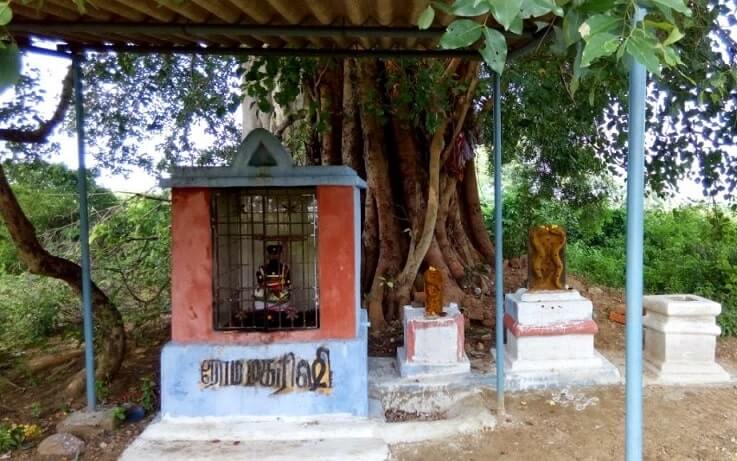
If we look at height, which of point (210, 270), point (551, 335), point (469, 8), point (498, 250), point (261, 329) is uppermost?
point (469, 8)

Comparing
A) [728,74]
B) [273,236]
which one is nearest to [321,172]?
[273,236]

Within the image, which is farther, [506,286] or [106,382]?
[506,286]

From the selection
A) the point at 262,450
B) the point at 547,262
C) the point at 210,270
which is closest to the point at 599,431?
the point at 547,262

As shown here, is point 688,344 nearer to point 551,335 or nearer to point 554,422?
point 551,335

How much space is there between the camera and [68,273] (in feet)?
15.2

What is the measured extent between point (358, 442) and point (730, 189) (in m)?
4.67

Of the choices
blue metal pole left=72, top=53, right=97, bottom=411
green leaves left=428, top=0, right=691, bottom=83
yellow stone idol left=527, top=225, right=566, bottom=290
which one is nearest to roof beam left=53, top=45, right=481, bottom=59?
blue metal pole left=72, top=53, right=97, bottom=411

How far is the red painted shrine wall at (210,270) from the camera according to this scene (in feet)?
12.4

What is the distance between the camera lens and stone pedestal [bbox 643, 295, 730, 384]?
15.1ft

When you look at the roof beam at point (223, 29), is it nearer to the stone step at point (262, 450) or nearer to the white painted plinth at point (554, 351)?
the stone step at point (262, 450)

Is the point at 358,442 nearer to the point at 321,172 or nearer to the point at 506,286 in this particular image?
the point at 321,172

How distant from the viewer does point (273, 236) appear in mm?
4430

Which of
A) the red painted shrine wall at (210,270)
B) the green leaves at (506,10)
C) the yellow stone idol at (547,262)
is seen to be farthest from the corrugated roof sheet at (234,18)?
the yellow stone idol at (547,262)

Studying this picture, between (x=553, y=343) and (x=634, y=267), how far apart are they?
308 cm
